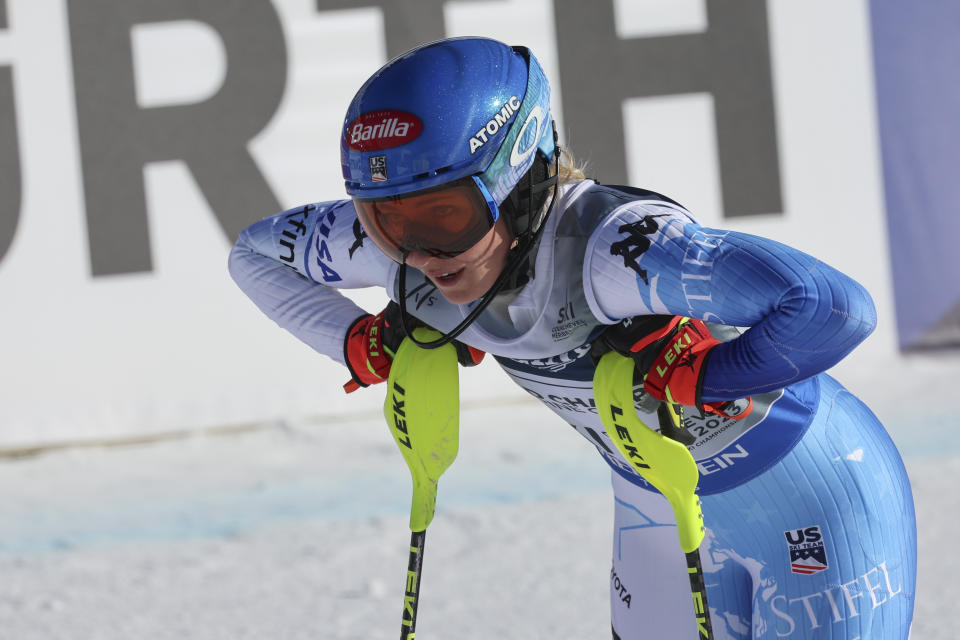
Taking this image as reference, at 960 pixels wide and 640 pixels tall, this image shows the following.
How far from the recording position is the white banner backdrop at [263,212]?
17.7 ft

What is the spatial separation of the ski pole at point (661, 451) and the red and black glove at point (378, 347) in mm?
336


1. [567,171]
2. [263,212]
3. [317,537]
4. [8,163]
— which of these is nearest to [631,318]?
[567,171]

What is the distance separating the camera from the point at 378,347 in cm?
198

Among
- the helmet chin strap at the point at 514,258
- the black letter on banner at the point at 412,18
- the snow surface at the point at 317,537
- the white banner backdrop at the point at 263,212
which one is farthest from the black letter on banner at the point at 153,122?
the helmet chin strap at the point at 514,258

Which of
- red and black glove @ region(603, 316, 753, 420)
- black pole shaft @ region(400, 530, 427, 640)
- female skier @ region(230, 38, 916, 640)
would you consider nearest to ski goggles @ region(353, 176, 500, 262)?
female skier @ region(230, 38, 916, 640)

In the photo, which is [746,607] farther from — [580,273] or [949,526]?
[949,526]

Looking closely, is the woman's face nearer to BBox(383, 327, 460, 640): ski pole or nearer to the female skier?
the female skier

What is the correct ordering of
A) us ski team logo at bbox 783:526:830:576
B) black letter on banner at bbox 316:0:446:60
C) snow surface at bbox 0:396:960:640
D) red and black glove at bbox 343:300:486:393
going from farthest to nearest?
black letter on banner at bbox 316:0:446:60
snow surface at bbox 0:396:960:640
red and black glove at bbox 343:300:486:393
us ski team logo at bbox 783:526:830:576

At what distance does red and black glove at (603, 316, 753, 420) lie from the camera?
154 cm

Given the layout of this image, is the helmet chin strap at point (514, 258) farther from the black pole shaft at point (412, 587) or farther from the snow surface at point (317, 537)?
the snow surface at point (317, 537)

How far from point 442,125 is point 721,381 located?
547mm

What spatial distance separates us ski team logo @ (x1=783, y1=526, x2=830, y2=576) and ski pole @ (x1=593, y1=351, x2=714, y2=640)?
0.22 m

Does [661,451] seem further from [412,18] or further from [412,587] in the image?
[412,18]

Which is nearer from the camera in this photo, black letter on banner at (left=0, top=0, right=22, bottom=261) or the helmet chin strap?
the helmet chin strap
